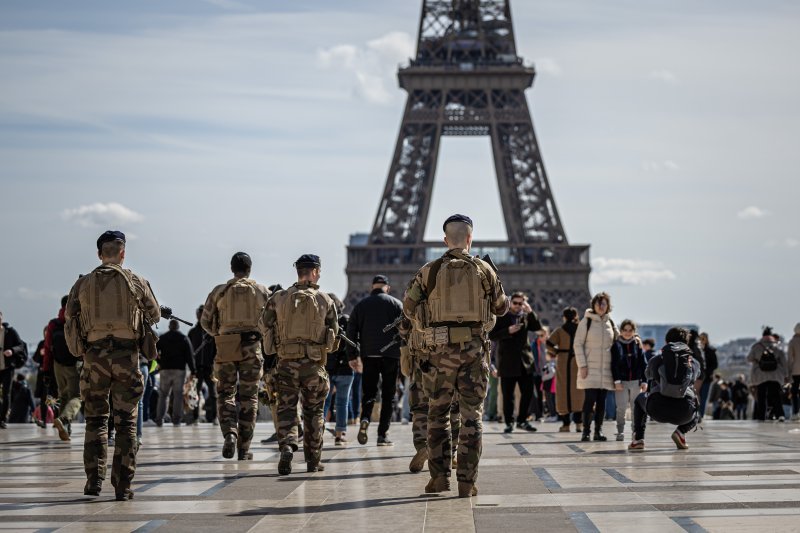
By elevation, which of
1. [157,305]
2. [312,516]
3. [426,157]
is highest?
[426,157]

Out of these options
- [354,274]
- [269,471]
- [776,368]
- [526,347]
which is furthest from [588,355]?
[354,274]

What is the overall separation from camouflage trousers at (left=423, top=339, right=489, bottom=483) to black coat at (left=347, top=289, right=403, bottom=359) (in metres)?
5.66

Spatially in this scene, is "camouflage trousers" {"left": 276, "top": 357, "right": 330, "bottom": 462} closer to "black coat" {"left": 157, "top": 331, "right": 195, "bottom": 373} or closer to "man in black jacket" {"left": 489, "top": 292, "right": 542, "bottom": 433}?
"man in black jacket" {"left": 489, "top": 292, "right": 542, "bottom": 433}

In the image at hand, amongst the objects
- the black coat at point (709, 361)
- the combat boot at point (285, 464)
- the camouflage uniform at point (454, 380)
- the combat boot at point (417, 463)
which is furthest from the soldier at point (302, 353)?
the black coat at point (709, 361)

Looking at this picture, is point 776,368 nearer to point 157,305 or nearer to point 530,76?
point 157,305

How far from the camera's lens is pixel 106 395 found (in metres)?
10.8

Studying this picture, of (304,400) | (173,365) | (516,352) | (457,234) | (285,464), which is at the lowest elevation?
(285,464)

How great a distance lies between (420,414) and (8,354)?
10494 millimetres

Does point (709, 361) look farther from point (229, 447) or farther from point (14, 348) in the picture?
point (229, 447)

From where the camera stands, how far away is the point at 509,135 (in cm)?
7819

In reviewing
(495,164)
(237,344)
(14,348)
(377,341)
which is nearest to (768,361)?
(377,341)

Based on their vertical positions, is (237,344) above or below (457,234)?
below

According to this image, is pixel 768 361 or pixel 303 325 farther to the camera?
pixel 768 361

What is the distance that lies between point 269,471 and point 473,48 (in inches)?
2665
